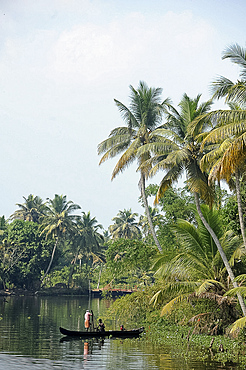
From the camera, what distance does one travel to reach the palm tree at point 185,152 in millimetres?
18300

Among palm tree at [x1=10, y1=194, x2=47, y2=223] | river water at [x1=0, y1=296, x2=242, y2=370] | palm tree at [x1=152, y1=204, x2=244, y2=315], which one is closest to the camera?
river water at [x1=0, y1=296, x2=242, y2=370]

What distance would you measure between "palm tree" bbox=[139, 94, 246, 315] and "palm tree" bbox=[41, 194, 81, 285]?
42367mm

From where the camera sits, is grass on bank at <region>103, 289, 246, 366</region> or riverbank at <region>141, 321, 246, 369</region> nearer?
riverbank at <region>141, 321, 246, 369</region>

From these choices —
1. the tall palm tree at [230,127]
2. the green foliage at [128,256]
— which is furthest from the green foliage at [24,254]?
the tall palm tree at [230,127]

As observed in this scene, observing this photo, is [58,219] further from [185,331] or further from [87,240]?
[185,331]

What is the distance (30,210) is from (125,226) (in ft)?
53.1

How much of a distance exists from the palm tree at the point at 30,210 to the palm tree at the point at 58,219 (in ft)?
25.6

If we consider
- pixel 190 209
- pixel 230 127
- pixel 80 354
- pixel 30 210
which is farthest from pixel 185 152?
pixel 30 210

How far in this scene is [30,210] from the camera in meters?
70.7

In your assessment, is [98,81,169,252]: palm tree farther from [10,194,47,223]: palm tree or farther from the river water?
[10,194,47,223]: palm tree

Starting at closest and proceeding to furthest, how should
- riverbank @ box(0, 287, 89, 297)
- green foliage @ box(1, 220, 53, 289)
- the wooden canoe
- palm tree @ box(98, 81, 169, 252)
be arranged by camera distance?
the wooden canoe, palm tree @ box(98, 81, 169, 252), riverbank @ box(0, 287, 89, 297), green foliage @ box(1, 220, 53, 289)

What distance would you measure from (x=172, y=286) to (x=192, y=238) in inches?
98.9

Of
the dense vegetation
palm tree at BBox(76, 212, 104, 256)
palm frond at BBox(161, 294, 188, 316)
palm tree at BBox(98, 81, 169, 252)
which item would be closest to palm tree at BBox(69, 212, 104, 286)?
palm tree at BBox(76, 212, 104, 256)

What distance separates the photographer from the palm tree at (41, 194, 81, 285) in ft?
200
